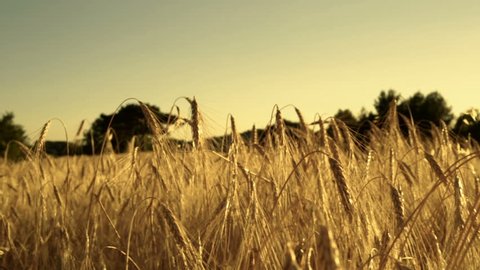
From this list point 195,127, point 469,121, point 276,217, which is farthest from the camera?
point 469,121

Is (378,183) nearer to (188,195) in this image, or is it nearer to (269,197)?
(269,197)

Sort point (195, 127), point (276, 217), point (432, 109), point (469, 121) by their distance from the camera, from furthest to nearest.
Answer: point (432, 109) < point (469, 121) < point (276, 217) < point (195, 127)

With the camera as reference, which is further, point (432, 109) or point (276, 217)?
point (432, 109)

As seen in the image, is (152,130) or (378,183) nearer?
(152,130)

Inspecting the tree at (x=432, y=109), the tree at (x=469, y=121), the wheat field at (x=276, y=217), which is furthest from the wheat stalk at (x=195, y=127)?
the tree at (x=432, y=109)

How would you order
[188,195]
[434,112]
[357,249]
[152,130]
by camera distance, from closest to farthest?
[357,249]
[152,130]
[188,195]
[434,112]

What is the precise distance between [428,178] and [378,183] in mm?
1044

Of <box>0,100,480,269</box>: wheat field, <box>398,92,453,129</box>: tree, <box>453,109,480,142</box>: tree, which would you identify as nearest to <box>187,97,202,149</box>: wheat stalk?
<box>0,100,480,269</box>: wheat field

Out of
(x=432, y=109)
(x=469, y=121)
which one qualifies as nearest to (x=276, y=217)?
(x=469, y=121)

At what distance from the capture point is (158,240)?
8.25 feet

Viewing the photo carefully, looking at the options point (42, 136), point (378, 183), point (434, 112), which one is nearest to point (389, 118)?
point (378, 183)

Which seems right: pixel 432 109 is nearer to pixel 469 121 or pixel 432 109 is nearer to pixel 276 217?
pixel 469 121

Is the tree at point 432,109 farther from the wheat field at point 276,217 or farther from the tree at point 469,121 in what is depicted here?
the wheat field at point 276,217

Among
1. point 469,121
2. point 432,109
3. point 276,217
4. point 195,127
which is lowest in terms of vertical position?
point 276,217
